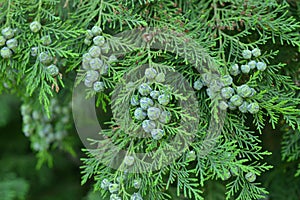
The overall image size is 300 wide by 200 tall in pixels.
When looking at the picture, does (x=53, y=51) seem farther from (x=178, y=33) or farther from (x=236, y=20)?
(x=236, y=20)

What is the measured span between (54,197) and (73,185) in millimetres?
99

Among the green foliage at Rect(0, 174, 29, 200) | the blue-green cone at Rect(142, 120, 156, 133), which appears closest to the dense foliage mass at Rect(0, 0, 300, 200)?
the blue-green cone at Rect(142, 120, 156, 133)

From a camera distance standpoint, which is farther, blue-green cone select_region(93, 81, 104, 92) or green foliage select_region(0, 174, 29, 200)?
green foliage select_region(0, 174, 29, 200)

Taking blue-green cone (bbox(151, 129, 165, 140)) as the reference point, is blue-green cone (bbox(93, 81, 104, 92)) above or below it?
above

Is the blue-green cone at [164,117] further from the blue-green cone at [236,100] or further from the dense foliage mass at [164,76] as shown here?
the blue-green cone at [236,100]

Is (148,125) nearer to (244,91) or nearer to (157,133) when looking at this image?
(157,133)

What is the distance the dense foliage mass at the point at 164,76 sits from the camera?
0.70 meters

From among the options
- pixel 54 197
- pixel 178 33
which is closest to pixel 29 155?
pixel 54 197

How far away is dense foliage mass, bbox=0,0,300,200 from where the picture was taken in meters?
0.70

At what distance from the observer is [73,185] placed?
1885mm

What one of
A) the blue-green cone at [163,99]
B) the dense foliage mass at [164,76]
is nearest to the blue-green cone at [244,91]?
the dense foliage mass at [164,76]

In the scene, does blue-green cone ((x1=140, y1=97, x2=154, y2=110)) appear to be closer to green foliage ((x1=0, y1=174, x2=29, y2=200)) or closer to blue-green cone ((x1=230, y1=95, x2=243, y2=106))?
blue-green cone ((x1=230, y1=95, x2=243, y2=106))

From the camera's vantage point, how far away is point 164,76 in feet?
2.28

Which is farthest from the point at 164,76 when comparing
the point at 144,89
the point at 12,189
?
the point at 12,189
